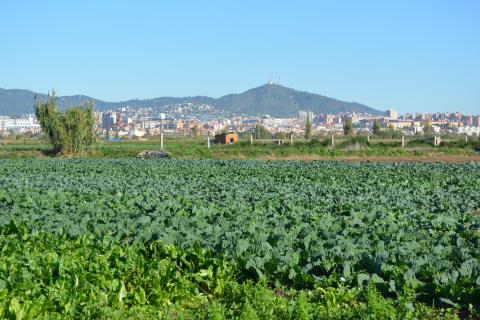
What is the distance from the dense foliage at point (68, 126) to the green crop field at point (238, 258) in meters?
32.5

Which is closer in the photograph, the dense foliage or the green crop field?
the green crop field

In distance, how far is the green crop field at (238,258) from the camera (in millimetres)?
8109

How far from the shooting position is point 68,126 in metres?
49.6

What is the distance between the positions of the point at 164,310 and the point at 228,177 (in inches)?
751

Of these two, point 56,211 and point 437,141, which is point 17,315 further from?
point 437,141

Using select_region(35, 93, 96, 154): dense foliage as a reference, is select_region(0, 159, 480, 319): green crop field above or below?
below

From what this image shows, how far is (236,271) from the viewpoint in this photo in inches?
384

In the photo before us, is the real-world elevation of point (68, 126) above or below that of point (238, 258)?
above

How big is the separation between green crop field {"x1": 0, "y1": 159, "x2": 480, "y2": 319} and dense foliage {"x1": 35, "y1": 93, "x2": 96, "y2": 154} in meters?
32.5

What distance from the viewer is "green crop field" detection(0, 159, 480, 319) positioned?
8.11 m

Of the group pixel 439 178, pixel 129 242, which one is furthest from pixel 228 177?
pixel 129 242

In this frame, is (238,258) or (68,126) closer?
(238,258)

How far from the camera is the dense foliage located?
49.6m

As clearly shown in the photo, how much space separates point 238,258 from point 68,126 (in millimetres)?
41659
